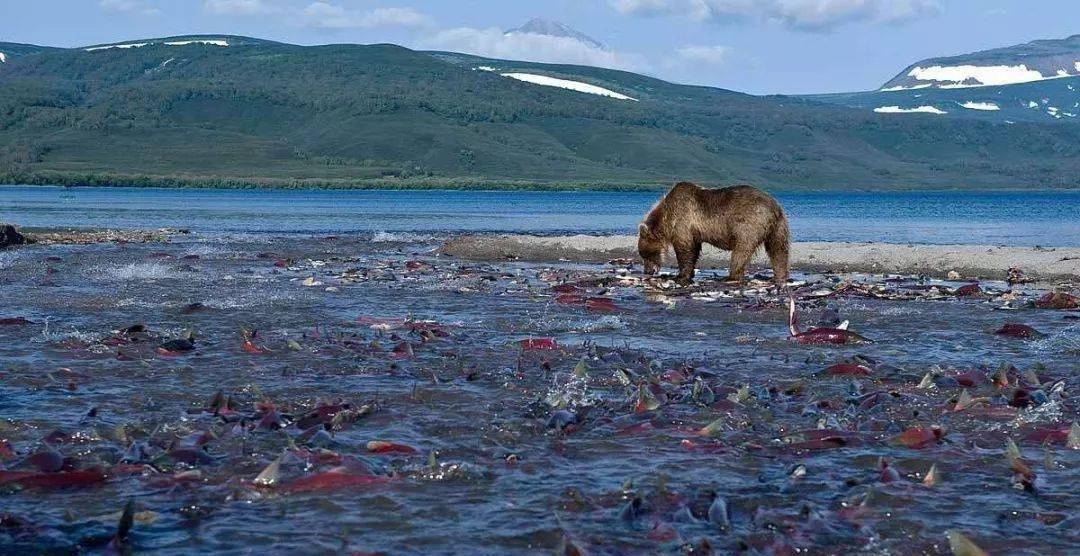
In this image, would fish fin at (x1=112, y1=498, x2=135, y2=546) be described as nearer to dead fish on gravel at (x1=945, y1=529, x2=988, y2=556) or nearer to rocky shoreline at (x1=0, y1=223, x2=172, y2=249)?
dead fish on gravel at (x1=945, y1=529, x2=988, y2=556)

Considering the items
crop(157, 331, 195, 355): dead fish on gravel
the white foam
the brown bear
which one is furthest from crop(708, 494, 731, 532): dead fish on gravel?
the white foam

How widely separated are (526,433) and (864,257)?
23025 millimetres

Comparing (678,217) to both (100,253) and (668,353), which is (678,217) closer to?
(668,353)

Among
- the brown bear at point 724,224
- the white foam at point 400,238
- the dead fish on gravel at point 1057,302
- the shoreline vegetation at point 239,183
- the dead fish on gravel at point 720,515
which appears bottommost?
the shoreline vegetation at point 239,183

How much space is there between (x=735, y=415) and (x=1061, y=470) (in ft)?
8.51

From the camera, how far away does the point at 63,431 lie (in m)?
8.59

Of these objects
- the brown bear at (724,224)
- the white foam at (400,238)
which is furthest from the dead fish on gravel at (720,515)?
the white foam at (400,238)

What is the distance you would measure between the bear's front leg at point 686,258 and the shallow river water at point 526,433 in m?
5.29

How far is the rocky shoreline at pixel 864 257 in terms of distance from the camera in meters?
26.4

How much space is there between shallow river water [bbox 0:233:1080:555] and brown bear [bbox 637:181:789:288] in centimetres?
475

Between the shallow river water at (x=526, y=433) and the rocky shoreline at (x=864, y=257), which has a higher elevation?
the shallow river water at (x=526, y=433)

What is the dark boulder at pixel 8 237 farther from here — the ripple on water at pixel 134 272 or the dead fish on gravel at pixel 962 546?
the dead fish on gravel at pixel 962 546

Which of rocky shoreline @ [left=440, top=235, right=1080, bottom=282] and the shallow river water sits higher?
the shallow river water

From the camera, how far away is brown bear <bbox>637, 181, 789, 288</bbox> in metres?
21.7
